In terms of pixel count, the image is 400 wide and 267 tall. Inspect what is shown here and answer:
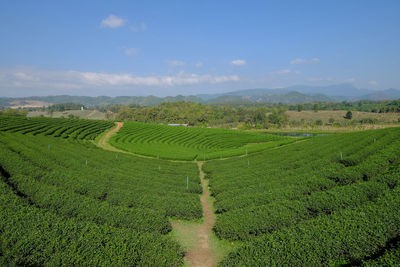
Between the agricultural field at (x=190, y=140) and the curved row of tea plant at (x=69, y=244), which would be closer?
the curved row of tea plant at (x=69, y=244)

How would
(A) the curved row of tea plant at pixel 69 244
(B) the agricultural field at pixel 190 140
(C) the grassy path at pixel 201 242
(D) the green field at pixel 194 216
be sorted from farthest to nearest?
(B) the agricultural field at pixel 190 140
(C) the grassy path at pixel 201 242
(D) the green field at pixel 194 216
(A) the curved row of tea plant at pixel 69 244

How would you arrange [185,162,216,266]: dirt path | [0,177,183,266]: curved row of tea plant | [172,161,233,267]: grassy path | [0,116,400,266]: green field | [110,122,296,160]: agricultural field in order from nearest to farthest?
[0,177,183,266]: curved row of tea plant → [0,116,400,266]: green field → [185,162,216,266]: dirt path → [172,161,233,267]: grassy path → [110,122,296,160]: agricultural field

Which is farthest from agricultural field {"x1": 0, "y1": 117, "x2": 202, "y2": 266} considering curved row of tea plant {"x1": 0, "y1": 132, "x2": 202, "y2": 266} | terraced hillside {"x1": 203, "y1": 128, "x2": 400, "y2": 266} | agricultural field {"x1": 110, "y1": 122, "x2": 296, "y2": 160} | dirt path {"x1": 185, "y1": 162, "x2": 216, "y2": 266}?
agricultural field {"x1": 110, "y1": 122, "x2": 296, "y2": 160}

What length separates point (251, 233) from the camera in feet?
37.2

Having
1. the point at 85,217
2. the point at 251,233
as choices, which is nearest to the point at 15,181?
the point at 85,217

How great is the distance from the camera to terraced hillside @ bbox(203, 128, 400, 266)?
820 cm

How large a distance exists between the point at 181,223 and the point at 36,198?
8.13m

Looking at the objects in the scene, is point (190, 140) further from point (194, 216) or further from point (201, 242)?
point (201, 242)

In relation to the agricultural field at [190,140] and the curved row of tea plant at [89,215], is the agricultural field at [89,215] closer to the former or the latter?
the curved row of tea plant at [89,215]

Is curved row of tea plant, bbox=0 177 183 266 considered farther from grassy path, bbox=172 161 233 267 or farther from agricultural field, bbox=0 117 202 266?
grassy path, bbox=172 161 233 267

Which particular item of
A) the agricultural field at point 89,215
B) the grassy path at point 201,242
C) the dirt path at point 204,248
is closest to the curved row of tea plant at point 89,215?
the agricultural field at point 89,215

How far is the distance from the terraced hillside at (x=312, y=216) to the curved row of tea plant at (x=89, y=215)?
9.28ft

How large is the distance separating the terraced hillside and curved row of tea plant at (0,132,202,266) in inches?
111

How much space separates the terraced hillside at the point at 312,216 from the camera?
8.20 m
